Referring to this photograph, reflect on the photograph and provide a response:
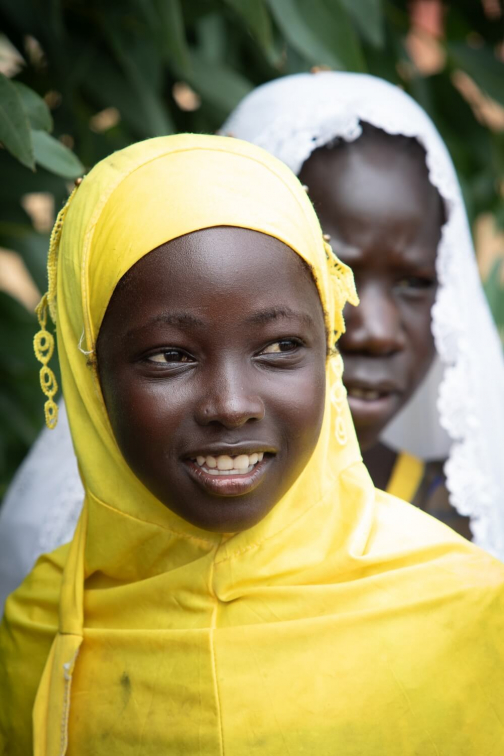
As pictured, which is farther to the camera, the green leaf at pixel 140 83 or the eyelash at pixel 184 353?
the green leaf at pixel 140 83

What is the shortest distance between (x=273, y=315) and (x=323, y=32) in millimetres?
1233

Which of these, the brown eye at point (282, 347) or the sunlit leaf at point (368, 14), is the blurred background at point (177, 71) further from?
the brown eye at point (282, 347)

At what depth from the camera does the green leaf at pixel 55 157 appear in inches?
77.2

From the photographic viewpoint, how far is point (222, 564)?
5.28 feet

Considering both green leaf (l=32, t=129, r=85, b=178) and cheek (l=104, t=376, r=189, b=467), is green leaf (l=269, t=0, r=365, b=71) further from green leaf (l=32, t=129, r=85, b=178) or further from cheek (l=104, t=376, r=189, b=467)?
cheek (l=104, t=376, r=189, b=467)

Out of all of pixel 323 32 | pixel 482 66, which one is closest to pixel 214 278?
pixel 323 32

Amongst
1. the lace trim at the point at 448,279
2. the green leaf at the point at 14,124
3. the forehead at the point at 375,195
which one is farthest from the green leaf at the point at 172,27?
the green leaf at the point at 14,124

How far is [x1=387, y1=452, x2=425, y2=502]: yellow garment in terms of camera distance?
7.86 ft

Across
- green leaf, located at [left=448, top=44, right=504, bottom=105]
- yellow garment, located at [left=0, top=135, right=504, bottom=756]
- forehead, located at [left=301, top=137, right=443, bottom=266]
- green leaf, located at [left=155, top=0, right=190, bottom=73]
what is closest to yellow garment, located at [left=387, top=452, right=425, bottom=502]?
forehead, located at [left=301, top=137, right=443, bottom=266]

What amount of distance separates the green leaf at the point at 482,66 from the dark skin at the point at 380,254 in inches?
35.7

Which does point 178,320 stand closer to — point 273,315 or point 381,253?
point 273,315

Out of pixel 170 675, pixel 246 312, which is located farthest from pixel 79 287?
pixel 170 675

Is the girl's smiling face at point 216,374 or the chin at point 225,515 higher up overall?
the girl's smiling face at point 216,374

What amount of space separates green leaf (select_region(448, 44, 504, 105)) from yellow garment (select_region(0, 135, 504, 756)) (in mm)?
1591
